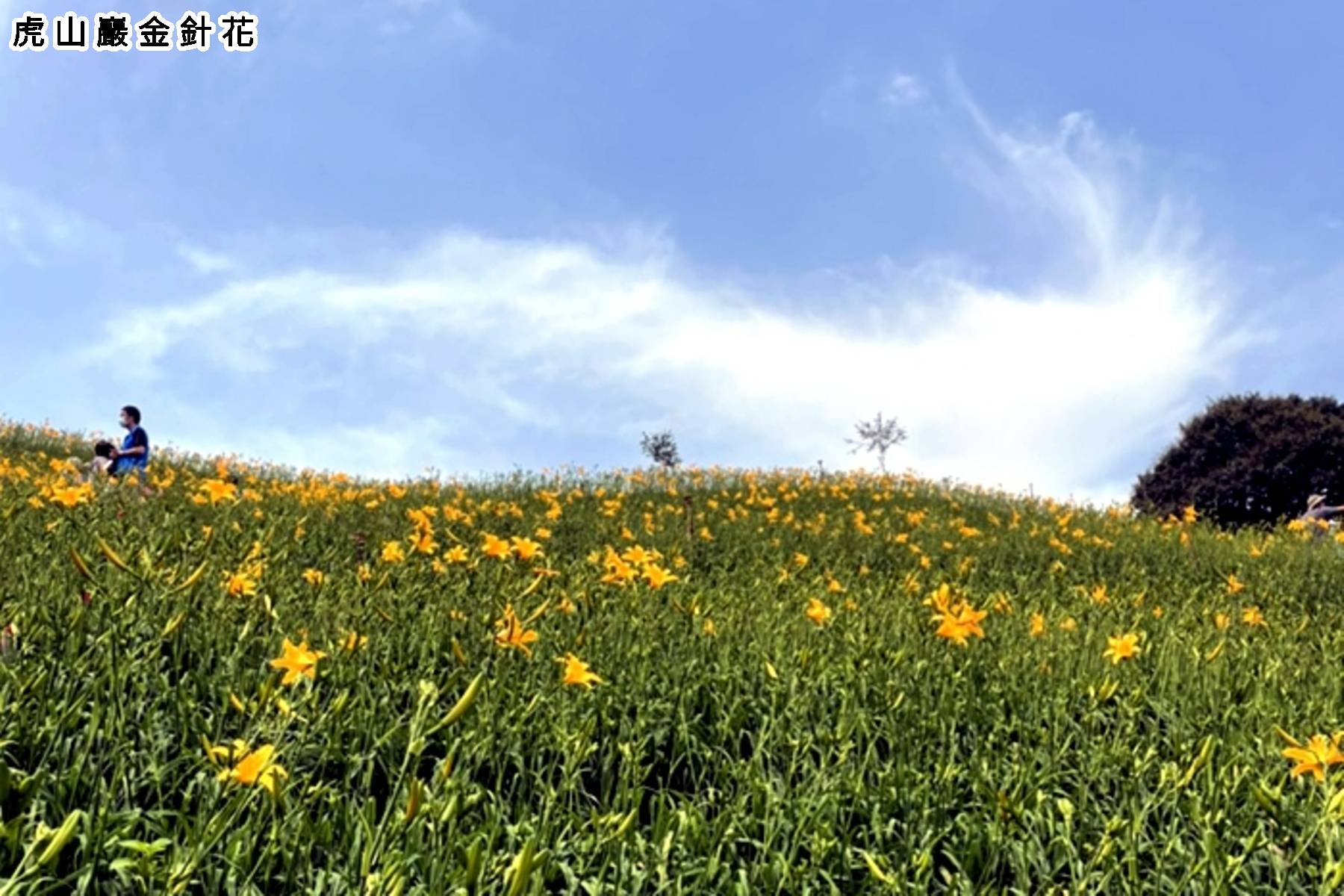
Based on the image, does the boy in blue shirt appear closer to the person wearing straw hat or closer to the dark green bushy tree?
the person wearing straw hat

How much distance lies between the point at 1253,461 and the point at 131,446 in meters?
21.1

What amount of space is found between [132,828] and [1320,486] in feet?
79.0

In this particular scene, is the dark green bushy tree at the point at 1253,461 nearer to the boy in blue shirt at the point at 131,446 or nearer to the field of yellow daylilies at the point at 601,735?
the field of yellow daylilies at the point at 601,735

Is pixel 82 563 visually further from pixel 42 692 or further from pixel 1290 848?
pixel 1290 848

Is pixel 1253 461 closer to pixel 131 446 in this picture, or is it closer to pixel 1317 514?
pixel 1317 514

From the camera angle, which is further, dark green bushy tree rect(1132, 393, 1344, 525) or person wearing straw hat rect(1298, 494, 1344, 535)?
dark green bushy tree rect(1132, 393, 1344, 525)

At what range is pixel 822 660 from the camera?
3.38m

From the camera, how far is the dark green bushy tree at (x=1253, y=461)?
20.8m

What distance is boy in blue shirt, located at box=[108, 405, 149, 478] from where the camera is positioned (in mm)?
11820

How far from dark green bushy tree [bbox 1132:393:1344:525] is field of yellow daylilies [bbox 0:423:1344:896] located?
17.7m

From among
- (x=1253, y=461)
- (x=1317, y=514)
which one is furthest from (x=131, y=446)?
(x=1253, y=461)

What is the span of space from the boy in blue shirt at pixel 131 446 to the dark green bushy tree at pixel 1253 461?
18.8m

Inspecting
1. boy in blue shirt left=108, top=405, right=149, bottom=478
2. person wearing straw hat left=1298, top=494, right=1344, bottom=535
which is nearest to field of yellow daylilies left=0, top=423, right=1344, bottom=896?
boy in blue shirt left=108, top=405, right=149, bottom=478

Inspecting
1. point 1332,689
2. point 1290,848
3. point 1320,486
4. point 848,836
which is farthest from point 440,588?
point 1320,486
